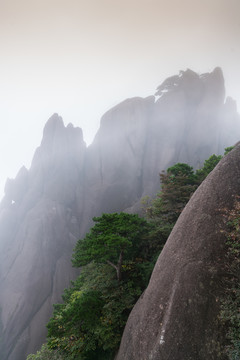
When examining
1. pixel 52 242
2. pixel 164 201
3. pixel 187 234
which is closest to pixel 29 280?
pixel 52 242

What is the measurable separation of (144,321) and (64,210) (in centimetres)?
3386

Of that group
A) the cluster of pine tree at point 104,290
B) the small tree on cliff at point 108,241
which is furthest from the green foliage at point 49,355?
the small tree on cliff at point 108,241

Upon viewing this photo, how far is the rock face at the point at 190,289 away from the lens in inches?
205

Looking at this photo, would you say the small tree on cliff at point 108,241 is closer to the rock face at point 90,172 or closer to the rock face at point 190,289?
the rock face at point 190,289

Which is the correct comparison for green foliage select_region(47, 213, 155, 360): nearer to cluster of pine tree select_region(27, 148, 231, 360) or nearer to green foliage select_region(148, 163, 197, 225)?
cluster of pine tree select_region(27, 148, 231, 360)

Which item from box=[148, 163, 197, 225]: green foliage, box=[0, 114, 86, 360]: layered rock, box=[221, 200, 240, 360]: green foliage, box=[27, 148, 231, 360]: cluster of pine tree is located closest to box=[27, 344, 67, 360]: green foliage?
box=[27, 148, 231, 360]: cluster of pine tree

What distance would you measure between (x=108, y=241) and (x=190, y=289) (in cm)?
398

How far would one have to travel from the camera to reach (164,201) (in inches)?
569

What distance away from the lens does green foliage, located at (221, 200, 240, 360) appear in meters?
4.75

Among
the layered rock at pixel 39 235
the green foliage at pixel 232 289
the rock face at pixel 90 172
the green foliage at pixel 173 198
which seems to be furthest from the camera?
the rock face at pixel 90 172

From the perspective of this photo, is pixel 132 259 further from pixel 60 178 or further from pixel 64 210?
pixel 60 178

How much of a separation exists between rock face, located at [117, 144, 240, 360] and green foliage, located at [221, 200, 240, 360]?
0.23 meters

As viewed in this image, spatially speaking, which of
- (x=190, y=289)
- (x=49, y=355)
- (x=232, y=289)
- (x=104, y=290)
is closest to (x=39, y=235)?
(x=49, y=355)

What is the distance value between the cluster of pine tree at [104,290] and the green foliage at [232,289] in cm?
431
